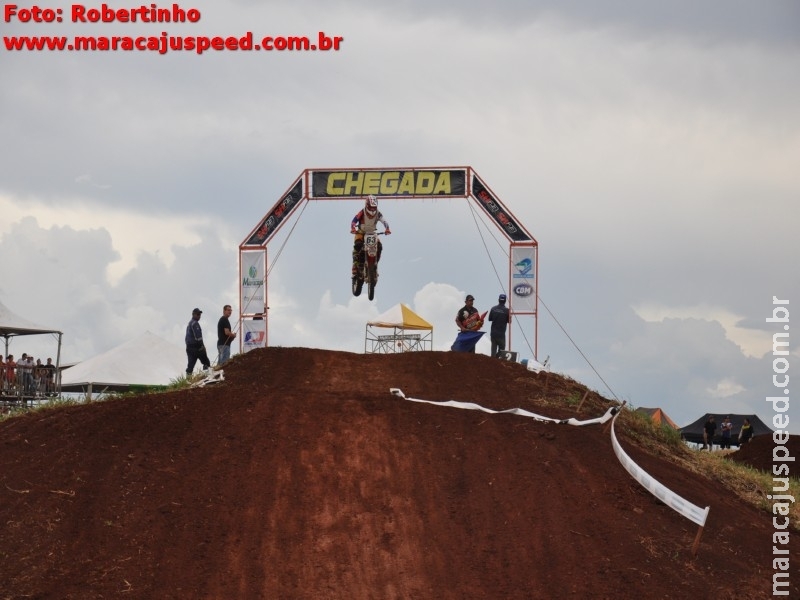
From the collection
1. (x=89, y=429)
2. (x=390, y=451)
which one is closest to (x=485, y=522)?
(x=390, y=451)

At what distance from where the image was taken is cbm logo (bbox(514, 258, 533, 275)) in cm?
2656

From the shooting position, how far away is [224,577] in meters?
12.1

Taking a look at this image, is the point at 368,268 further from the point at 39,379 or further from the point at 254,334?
the point at 39,379

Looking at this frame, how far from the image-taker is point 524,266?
2661cm

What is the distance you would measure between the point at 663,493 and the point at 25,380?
22.3 m

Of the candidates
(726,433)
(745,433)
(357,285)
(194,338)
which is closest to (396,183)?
(357,285)

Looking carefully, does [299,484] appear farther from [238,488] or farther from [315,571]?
[315,571]

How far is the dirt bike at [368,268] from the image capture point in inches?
910

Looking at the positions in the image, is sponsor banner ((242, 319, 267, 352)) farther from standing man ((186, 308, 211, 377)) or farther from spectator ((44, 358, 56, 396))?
spectator ((44, 358, 56, 396))

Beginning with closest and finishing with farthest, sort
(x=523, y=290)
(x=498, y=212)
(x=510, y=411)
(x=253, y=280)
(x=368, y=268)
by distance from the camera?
(x=510, y=411) < (x=368, y=268) < (x=523, y=290) < (x=498, y=212) < (x=253, y=280)

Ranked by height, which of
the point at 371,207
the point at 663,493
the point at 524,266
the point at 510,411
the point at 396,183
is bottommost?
the point at 663,493

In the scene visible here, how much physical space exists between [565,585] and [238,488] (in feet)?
15.9

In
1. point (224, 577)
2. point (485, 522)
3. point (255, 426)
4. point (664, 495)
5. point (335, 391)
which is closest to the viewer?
point (224, 577)

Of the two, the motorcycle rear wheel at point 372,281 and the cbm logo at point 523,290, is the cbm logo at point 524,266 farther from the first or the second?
Result: the motorcycle rear wheel at point 372,281
